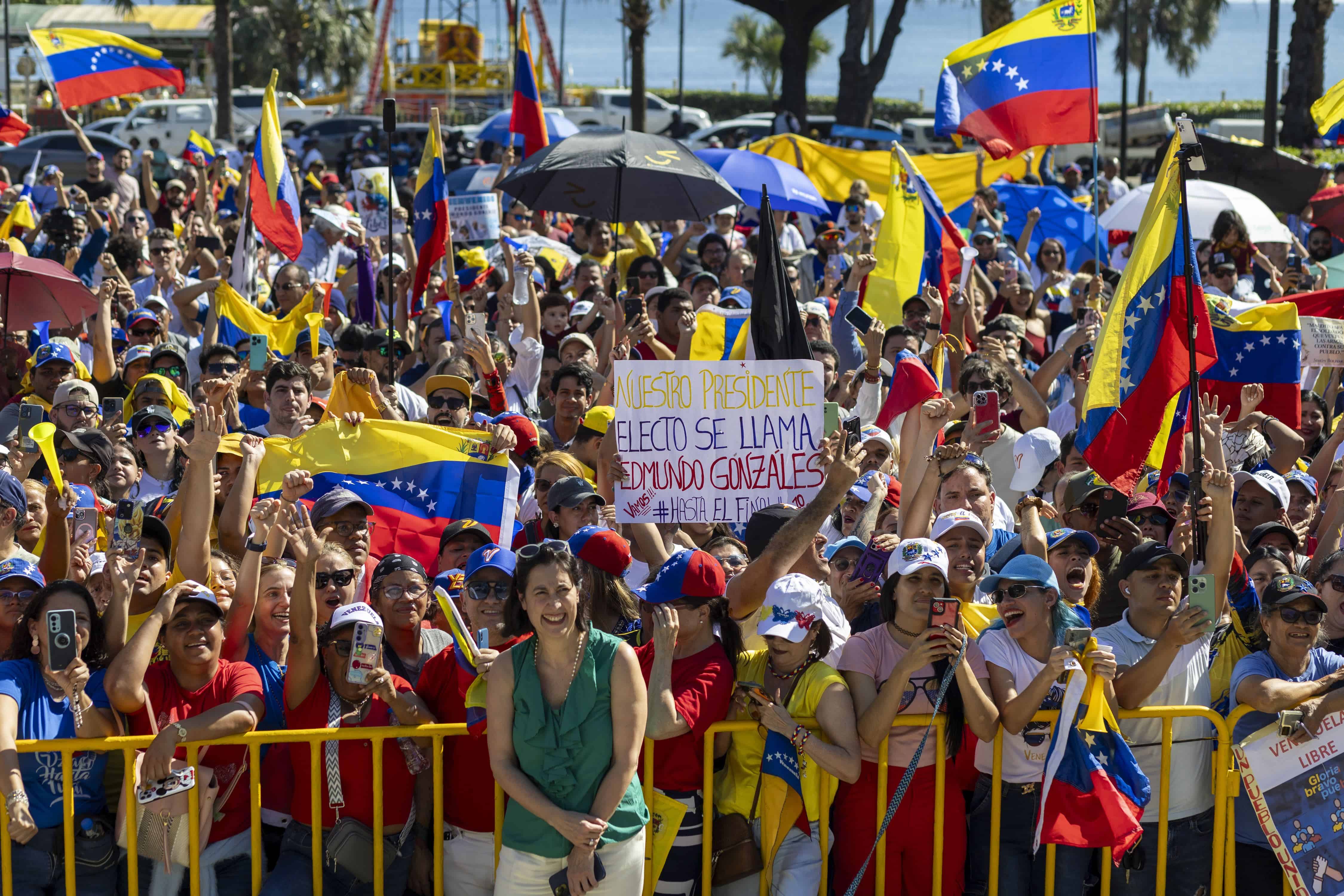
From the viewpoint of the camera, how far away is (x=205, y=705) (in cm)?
489

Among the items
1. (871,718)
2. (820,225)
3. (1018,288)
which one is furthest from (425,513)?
(820,225)

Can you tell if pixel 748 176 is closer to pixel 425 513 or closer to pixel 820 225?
pixel 820 225

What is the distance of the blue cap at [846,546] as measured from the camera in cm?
589

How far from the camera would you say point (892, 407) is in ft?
24.6

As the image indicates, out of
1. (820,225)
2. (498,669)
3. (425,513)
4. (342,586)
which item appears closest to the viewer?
(498,669)

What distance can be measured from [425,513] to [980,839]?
291cm

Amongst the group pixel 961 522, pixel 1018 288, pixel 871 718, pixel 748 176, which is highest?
pixel 748 176

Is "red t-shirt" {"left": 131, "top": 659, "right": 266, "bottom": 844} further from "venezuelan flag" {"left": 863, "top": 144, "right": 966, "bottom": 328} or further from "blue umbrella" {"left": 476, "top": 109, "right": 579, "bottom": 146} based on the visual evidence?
"blue umbrella" {"left": 476, "top": 109, "right": 579, "bottom": 146}

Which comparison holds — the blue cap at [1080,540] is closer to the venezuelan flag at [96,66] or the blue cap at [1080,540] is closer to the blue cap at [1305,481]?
the blue cap at [1305,481]

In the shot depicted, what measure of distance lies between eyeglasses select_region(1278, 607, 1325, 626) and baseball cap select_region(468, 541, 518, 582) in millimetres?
2496

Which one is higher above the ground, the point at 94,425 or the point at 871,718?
the point at 94,425

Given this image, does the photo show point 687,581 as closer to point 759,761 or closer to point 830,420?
point 759,761

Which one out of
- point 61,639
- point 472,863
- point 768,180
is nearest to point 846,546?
point 472,863

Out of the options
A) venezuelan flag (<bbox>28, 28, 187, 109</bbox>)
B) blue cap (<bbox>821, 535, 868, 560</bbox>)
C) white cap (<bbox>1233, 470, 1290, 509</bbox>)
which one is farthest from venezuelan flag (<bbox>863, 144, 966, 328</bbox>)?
venezuelan flag (<bbox>28, 28, 187, 109</bbox>)
